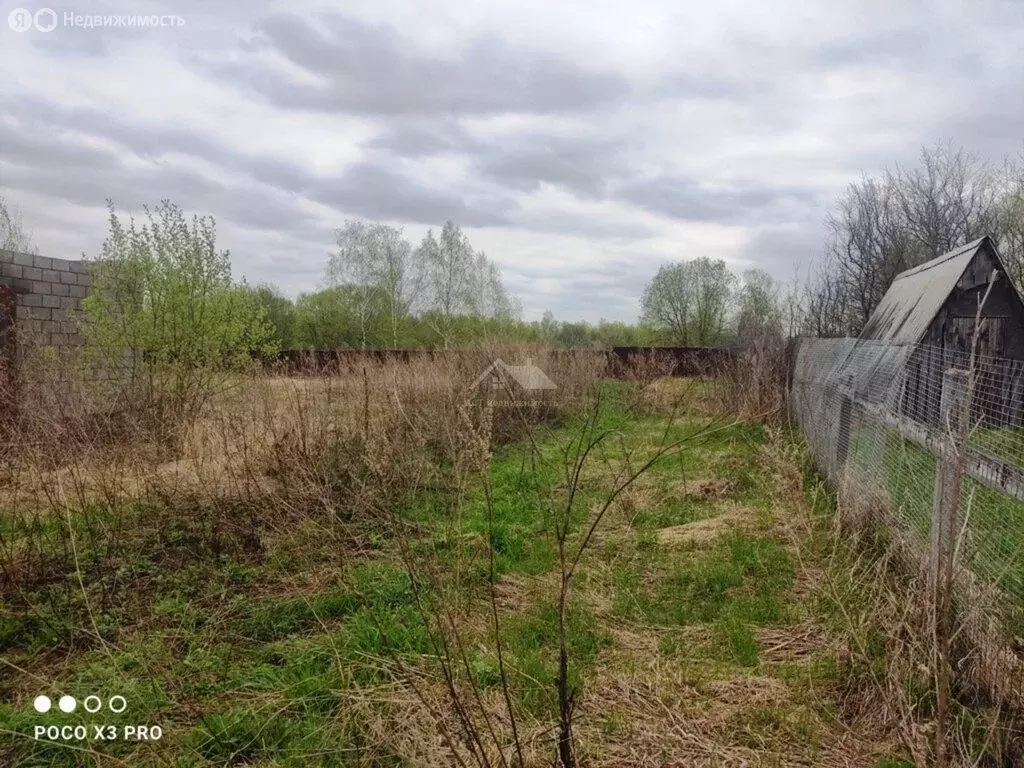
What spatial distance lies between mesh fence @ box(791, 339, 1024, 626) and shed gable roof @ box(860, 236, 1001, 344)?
0.82 m

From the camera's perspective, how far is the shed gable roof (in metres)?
6.50

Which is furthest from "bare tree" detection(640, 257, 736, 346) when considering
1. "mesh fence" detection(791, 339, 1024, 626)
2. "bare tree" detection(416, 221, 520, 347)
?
"mesh fence" detection(791, 339, 1024, 626)

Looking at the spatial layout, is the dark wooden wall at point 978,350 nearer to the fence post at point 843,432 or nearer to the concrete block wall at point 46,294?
the fence post at point 843,432

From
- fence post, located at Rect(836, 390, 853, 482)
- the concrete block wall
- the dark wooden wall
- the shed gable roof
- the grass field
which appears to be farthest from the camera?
the concrete block wall

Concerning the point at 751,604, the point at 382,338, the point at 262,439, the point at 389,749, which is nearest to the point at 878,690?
the point at 751,604

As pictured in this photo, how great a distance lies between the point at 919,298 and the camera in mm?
7562

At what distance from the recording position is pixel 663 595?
4.38 meters

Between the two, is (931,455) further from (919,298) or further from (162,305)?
(162,305)

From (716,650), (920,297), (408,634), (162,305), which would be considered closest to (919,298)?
(920,297)

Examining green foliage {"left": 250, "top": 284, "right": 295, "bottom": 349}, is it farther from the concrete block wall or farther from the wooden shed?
the wooden shed

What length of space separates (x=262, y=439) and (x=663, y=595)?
4.01 metres

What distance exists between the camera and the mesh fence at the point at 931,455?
280 cm

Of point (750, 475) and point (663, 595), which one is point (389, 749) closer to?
point (663, 595)

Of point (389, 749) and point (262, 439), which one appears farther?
point (262, 439)
